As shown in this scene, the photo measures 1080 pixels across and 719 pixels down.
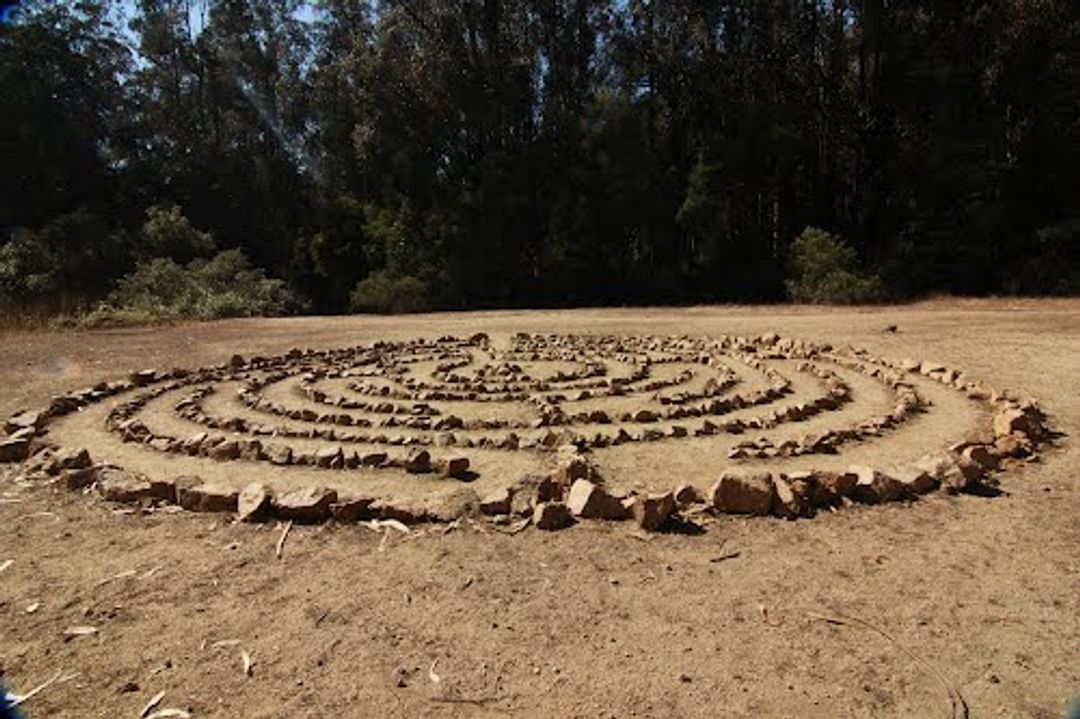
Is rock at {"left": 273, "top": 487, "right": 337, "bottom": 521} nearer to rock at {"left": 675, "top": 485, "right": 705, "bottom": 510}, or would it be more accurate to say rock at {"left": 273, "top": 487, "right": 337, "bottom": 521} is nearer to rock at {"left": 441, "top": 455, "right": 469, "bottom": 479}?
rock at {"left": 441, "top": 455, "right": 469, "bottom": 479}

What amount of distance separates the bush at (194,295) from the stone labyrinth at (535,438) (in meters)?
10.2

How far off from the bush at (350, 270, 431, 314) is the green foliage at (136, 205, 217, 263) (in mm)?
6887

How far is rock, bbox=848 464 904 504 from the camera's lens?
19.4ft

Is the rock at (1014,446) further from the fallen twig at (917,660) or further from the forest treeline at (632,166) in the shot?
the forest treeline at (632,166)

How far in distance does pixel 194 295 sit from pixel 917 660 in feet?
75.6

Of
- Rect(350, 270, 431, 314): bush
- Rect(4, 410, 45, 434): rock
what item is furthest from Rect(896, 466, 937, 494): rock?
Rect(350, 270, 431, 314): bush

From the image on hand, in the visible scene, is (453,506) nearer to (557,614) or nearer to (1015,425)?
(557,614)

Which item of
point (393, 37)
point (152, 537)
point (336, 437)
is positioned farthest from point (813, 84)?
point (152, 537)

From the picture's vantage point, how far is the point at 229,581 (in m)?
4.72

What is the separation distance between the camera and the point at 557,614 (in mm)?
4281

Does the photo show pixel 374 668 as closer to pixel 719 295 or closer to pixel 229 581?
pixel 229 581

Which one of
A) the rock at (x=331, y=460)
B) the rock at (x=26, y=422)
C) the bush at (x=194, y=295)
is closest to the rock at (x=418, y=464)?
the rock at (x=331, y=460)

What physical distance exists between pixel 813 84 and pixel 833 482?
27122 millimetres

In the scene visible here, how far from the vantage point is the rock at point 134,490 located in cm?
613
